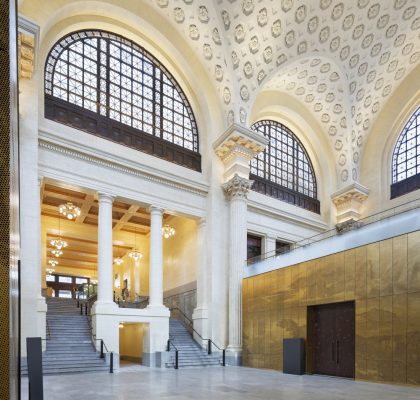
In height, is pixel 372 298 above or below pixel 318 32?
below

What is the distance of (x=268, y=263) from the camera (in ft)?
54.6

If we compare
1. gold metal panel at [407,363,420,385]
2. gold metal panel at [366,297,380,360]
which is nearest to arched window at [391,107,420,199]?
gold metal panel at [366,297,380,360]

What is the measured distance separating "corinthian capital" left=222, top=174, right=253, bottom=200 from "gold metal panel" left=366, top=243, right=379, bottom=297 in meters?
8.08

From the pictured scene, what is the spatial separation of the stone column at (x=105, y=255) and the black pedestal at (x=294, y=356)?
6.86m

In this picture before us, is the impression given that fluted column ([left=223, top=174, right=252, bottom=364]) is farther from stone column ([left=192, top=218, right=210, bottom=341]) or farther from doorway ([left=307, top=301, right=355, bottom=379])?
doorway ([left=307, top=301, right=355, bottom=379])

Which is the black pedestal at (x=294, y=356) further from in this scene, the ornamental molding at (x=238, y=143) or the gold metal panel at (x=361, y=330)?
the ornamental molding at (x=238, y=143)

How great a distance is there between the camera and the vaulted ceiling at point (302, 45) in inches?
733

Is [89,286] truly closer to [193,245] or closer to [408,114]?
[193,245]

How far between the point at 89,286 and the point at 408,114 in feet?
75.2

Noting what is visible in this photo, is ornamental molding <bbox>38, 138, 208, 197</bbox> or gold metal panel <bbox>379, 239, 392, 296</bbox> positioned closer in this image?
gold metal panel <bbox>379, 239, 392, 296</bbox>

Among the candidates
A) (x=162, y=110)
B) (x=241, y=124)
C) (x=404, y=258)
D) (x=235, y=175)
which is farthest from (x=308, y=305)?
(x=162, y=110)

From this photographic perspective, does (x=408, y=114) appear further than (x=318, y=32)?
Yes

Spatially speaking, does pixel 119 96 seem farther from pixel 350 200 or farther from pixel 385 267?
pixel 350 200

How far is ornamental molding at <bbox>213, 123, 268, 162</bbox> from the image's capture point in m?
18.7
